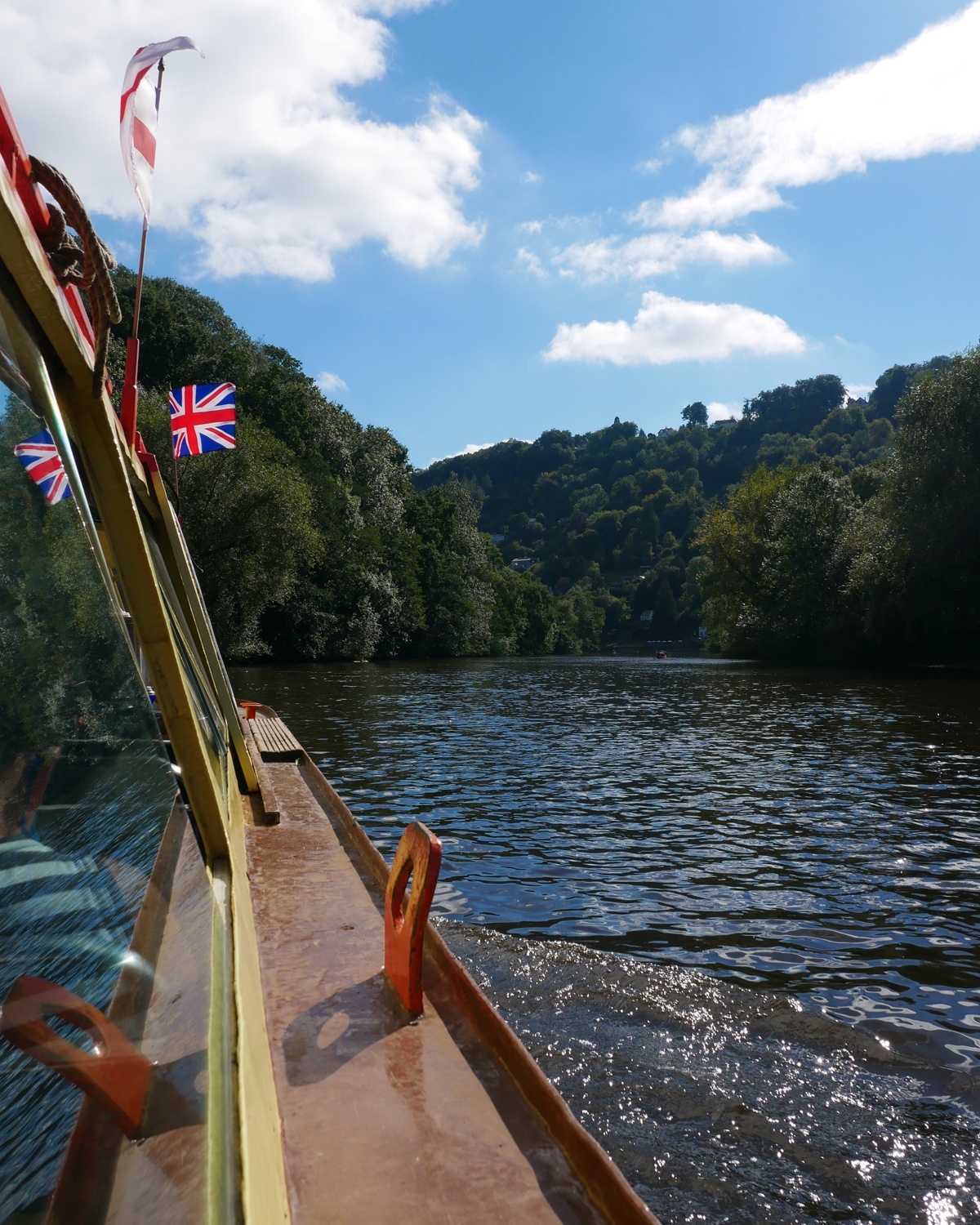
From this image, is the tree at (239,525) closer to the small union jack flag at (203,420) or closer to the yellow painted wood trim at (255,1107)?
the small union jack flag at (203,420)

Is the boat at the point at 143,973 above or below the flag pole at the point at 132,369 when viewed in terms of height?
below

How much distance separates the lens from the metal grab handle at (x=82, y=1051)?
1.50m

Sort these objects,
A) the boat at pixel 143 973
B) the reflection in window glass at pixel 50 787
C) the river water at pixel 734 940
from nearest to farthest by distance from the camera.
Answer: the reflection in window glass at pixel 50 787
the boat at pixel 143 973
the river water at pixel 734 940

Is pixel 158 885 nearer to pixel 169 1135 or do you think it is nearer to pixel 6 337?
pixel 169 1135

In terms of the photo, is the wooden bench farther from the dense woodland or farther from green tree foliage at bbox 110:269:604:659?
the dense woodland

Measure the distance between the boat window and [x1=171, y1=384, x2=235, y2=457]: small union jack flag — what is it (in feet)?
33.5

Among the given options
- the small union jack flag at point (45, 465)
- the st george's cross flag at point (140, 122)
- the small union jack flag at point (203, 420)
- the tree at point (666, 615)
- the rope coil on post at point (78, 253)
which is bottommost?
the tree at point (666, 615)

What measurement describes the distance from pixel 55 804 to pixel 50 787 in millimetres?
35

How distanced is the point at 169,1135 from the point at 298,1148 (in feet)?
2.25

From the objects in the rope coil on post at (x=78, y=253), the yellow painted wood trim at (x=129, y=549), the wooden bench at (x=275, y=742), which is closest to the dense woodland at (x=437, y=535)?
the wooden bench at (x=275, y=742)

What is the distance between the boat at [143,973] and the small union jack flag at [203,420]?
8787 millimetres

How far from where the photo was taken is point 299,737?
17.6 meters

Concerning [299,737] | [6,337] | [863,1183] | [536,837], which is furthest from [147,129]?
[299,737]

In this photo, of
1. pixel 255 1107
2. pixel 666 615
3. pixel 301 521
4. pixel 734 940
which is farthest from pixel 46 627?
pixel 666 615
